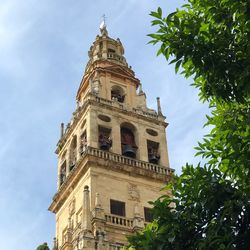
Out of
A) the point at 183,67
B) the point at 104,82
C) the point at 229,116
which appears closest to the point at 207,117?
the point at 229,116

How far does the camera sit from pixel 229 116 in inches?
490

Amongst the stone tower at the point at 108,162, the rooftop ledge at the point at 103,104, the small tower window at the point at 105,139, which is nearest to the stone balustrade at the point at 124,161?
the stone tower at the point at 108,162

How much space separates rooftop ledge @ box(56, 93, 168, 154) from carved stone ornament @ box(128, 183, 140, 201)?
6.67 metres

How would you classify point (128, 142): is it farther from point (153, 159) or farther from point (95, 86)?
point (95, 86)

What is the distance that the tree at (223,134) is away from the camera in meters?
11.0

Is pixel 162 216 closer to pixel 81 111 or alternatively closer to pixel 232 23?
pixel 232 23

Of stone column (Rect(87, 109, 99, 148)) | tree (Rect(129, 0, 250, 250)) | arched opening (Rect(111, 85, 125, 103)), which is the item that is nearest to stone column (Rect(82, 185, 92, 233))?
stone column (Rect(87, 109, 99, 148))

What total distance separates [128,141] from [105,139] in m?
1.99

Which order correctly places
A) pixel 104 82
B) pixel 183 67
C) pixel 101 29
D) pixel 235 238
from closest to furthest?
1. pixel 235 238
2. pixel 183 67
3. pixel 104 82
4. pixel 101 29

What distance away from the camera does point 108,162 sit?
33781mm

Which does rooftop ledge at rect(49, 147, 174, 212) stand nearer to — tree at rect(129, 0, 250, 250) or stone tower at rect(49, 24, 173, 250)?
stone tower at rect(49, 24, 173, 250)

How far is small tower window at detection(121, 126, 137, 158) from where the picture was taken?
3619cm

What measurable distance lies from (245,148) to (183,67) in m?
2.26

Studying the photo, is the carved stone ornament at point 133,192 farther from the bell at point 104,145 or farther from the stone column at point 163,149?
the stone column at point 163,149
